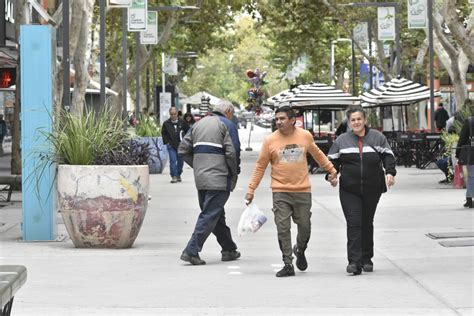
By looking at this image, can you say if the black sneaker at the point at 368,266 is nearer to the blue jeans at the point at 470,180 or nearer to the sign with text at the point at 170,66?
the blue jeans at the point at 470,180

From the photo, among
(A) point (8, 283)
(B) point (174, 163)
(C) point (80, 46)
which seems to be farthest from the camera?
(B) point (174, 163)

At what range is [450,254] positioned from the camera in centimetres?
1426

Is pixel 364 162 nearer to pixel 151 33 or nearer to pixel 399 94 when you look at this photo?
pixel 399 94

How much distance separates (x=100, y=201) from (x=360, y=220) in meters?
3.40

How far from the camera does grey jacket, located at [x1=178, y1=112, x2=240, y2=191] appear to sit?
13625 mm

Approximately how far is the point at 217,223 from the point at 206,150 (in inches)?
33.5

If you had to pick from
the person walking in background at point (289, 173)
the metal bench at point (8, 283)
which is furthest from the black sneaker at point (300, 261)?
the metal bench at point (8, 283)

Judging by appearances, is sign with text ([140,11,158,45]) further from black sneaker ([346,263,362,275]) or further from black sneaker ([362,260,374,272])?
black sneaker ([346,263,362,275])

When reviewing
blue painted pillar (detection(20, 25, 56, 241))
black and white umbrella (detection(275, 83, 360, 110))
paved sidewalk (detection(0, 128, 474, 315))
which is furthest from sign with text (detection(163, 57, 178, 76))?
blue painted pillar (detection(20, 25, 56, 241))

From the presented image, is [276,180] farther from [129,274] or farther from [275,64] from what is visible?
[275,64]

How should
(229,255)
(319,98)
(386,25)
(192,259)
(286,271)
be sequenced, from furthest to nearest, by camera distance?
1. (386,25)
2. (319,98)
3. (229,255)
4. (192,259)
5. (286,271)

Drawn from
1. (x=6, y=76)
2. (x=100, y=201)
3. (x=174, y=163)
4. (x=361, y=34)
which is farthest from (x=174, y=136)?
(x=361, y=34)

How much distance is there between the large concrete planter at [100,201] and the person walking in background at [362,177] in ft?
9.73

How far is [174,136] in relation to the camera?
2981 centimetres
